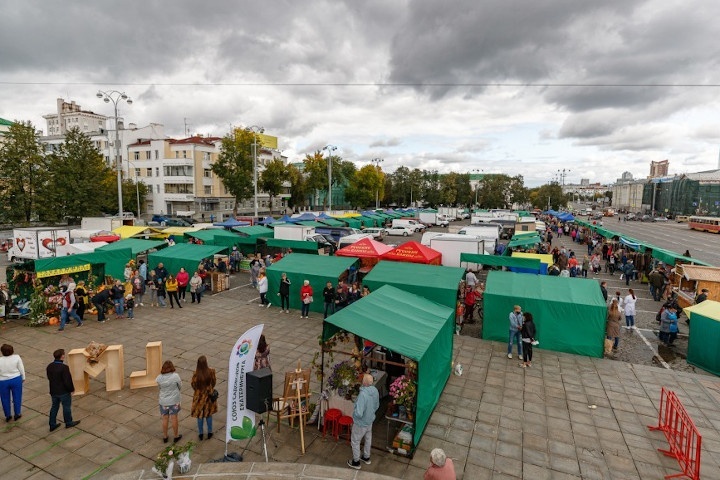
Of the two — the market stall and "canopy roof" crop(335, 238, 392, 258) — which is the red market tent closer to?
"canopy roof" crop(335, 238, 392, 258)

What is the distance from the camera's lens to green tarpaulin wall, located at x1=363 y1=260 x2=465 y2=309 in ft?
41.6

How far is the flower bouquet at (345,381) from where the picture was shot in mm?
6711

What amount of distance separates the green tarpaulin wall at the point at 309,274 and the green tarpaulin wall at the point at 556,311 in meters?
5.70

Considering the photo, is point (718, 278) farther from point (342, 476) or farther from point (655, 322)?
point (342, 476)

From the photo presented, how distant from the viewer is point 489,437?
7.13m

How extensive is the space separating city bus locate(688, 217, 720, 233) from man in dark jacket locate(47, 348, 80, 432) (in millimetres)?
72540

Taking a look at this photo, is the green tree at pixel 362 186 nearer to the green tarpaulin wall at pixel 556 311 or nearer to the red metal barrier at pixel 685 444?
the green tarpaulin wall at pixel 556 311

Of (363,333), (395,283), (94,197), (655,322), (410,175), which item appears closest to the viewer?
(363,333)

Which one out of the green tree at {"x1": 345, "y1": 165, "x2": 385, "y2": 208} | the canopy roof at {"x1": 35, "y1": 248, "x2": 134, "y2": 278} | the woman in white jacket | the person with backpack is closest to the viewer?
the person with backpack

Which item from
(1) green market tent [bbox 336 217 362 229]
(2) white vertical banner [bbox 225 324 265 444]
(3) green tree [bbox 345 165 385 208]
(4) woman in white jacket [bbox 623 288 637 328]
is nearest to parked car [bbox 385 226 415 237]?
(1) green market tent [bbox 336 217 362 229]

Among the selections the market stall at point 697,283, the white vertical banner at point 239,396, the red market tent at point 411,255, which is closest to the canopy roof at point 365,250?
the red market tent at point 411,255

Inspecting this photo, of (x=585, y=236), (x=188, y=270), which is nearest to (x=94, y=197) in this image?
(x=188, y=270)

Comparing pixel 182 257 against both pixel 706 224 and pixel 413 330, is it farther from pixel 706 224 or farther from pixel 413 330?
pixel 706 224

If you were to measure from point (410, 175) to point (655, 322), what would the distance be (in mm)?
79456
